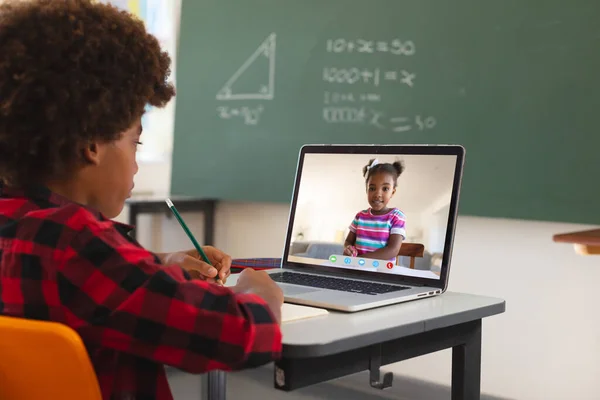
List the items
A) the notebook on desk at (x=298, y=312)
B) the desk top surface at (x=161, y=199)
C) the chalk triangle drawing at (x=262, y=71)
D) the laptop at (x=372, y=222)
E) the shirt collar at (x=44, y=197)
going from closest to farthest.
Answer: the shirt collar at (x=44, y=197), the notebook on desk at (x=298, y=312), the laptop at (x=372, y=222), the chalk triangle drawing at (x=262, y=71), the desk top surface at (x=161, y=199)

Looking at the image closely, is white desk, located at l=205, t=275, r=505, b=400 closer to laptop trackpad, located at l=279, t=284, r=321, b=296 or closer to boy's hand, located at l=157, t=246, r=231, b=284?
laptop trackpad, located at l=279, t=284, r=321, b=296

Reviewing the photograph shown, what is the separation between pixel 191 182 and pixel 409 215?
2070mm

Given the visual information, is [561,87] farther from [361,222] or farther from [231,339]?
[231,339]

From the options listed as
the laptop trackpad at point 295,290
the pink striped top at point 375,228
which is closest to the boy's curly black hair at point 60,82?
the laptop trackpad at point 295,290

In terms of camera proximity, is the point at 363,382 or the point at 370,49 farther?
the point at 363,382

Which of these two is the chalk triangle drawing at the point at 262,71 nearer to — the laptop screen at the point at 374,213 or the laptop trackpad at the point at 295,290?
the laptop screen at the point at 374,213

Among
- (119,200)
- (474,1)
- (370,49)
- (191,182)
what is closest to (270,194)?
(191,182)

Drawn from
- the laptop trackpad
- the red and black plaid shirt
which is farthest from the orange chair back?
the laptop trackpad

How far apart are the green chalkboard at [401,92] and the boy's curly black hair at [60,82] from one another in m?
1.77

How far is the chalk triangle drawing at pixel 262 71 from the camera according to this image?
321cm

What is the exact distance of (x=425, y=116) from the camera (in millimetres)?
2779

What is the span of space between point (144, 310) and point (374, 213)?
0.79m

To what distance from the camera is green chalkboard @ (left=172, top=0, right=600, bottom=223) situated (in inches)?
97.1

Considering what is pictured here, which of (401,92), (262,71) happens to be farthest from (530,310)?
(262,71)
